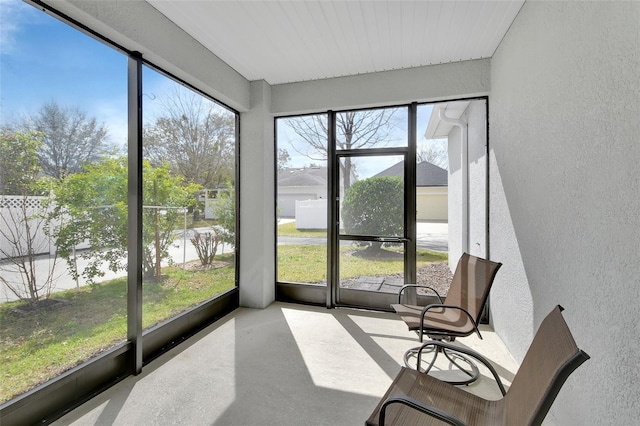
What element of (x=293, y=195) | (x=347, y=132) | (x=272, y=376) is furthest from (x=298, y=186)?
(x=272, y=376)

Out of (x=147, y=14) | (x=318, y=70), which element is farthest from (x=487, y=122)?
(x=147, y=14)

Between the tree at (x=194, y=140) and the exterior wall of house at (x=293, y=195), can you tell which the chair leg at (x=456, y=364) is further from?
the tree at (x=194, y=140)

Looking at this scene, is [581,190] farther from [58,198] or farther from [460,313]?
[58,198]

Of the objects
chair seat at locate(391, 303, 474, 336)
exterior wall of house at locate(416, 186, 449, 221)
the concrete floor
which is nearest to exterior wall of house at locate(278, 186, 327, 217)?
exterior wall of house at locate(416, 186, 449, 221)

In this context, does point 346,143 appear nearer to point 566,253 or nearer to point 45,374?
point 566,253

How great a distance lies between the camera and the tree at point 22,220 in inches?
68.4

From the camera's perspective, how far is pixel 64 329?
2.04 m

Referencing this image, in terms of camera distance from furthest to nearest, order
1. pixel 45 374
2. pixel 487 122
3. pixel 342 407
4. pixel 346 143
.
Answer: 1. pixel 346 143
2. pixel 487 122
3. pixel 342 407
4. pixel 45 374

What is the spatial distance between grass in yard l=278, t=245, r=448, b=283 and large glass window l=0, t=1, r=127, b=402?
7.02 feet

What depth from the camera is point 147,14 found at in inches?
94.7

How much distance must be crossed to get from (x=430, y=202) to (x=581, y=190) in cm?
213

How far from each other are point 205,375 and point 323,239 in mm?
2181

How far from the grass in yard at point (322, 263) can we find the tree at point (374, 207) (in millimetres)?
256

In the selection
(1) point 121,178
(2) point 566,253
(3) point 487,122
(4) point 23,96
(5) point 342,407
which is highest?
(3) point 487,122
